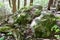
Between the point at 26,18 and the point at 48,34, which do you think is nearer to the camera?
the point at 48,34

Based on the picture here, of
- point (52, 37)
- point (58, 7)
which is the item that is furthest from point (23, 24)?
point (58, 7)

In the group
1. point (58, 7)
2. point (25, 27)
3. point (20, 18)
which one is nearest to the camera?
point (25, 27)

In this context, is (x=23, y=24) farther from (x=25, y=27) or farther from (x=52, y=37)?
(x=52, y=37)

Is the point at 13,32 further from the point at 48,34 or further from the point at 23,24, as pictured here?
the point at 48,34

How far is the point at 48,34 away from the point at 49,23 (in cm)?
45

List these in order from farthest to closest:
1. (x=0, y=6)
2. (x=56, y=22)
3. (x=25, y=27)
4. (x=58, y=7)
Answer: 1. (x=0, y=6)
2. (x=58, y=7)
3. (x=25, y=27)
4. (x=56, y=22)

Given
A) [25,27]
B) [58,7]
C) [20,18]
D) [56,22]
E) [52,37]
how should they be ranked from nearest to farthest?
[52,37]
[56,22]
[25,27]
[20,18]
[58,7]

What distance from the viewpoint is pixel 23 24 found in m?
5.62

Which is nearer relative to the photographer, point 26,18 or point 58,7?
point 26,18

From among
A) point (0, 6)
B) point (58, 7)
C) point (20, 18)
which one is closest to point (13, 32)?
point (20, 18)

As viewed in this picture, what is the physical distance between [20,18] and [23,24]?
0.32 m

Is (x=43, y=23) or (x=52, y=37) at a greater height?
(x=43, y=23)

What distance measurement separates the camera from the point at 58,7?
6645mm

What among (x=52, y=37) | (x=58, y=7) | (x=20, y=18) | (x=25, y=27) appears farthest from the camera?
(x=58, y=7)
